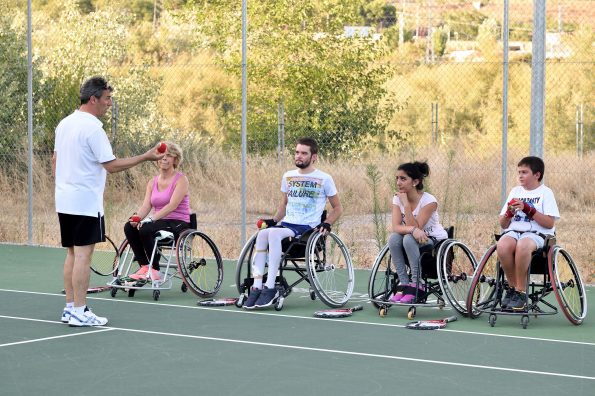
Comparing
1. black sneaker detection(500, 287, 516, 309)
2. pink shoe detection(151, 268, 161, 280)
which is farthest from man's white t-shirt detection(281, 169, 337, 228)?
black sneaker detection(500, 287, 516, 309)

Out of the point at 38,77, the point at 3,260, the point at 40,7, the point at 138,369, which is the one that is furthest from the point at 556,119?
the point at 40,7

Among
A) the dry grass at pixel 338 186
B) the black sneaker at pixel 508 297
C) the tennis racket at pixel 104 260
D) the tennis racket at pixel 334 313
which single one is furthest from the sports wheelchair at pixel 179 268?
the dry grass at pixel 338 186

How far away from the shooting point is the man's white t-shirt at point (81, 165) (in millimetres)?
7734

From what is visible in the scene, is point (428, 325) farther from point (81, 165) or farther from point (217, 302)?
point (81, 165)

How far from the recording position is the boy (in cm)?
777

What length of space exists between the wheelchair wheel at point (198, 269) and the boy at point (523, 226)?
223 cm

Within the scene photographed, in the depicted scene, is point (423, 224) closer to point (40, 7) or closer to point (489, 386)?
point (489, 386)

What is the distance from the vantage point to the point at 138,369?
20.9ft

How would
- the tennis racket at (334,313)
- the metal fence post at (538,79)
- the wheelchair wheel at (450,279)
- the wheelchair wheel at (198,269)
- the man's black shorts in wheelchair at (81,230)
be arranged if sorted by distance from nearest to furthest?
the man's black shorts in wheelchair at (81,230), the wheelchair wheel at (450,279), the tennis racket at (334,313), the wheelchair wheel at (198,269), the metal fence post at (538,79)

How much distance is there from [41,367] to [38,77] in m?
13.1

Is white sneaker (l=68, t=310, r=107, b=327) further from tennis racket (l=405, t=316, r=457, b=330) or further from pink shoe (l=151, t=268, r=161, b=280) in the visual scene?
tennis racket (l=405, t=316, r=457, b=330)

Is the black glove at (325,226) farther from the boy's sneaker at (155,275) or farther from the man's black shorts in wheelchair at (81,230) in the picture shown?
the man's black shorts in wheelchair at (81,230)

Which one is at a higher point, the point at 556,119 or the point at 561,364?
the point at 556,119

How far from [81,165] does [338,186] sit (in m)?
6.62
